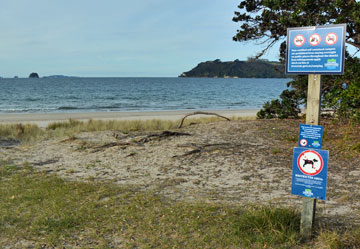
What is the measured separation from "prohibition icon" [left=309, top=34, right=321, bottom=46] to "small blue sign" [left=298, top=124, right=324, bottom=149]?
2.90 ft

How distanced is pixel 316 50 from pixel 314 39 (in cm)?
12

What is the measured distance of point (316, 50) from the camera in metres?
3.57

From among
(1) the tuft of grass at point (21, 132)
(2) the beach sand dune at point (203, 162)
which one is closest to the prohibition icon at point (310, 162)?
(2) the beach sand dune at point (203, 162)

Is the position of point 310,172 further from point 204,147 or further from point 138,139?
point 138,139

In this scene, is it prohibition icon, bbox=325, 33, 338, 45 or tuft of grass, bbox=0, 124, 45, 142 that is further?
tuft of grass, bbox=0, 124, 45, 142

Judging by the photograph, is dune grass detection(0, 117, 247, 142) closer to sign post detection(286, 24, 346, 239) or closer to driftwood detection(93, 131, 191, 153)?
driftwood detection(93, 131, 191, 153)

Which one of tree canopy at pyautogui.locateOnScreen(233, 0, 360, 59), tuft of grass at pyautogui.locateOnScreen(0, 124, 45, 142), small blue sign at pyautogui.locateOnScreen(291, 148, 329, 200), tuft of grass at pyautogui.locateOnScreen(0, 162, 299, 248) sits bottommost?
Result: tuft of grass at pyautogui.locateOnScreen(0, 162, 299, 248)

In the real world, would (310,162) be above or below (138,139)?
above

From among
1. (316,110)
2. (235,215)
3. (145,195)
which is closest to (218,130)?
(145,195)

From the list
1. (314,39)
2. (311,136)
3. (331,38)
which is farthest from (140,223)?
(331,38)

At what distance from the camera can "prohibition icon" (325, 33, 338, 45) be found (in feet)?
11.3

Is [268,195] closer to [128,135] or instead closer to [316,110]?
[316,110]

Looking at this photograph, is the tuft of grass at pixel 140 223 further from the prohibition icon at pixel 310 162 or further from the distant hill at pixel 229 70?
the distant hill at pixel 229 70

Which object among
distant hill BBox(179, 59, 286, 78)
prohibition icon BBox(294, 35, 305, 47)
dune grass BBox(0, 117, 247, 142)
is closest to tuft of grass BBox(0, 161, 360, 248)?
prohibition icon BBox(294, 35, 305, 47)
